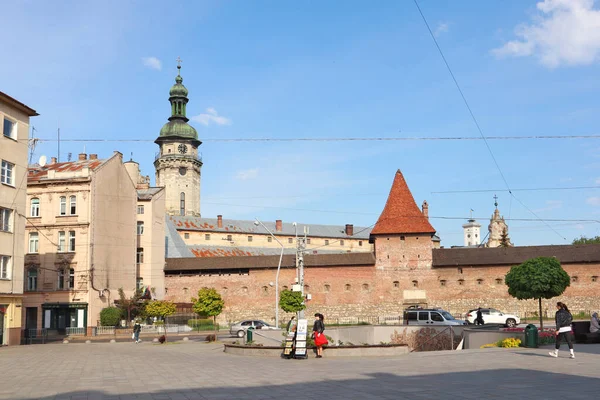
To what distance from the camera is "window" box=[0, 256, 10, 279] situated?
31.5 metres

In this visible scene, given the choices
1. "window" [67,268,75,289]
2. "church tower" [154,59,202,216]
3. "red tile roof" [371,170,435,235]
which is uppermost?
"church tower" [154,59,202,216]

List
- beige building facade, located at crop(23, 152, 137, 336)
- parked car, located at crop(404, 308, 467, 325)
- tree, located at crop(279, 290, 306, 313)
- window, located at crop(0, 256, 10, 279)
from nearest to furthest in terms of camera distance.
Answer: parked car, located at crop(404, 308, 467, 325), window, located at crop(0, 256, 10, 279), tree, located at crop(279, 290, 306, 313), beige building facade, located at crop(23, 152, 137, 336)

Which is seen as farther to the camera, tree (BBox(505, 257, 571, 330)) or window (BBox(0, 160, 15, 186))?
tree (BBox(505, 257, 571, 330))

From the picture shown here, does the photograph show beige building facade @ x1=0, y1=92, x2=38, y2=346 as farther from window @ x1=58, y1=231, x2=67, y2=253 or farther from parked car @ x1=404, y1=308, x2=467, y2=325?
parked car @ x1=404, y1=308, x2=467, y2=325

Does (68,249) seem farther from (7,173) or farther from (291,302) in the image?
(291,302)

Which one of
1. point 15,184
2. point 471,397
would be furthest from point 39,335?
point 471,397

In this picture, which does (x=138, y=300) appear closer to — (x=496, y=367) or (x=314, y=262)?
(x=314, y=262)

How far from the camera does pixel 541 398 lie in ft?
33.9

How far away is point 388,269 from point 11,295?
29874 mm

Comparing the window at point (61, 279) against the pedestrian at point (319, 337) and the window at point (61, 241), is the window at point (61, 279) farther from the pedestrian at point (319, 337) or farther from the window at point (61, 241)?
the pedestrian at point (319, 337)

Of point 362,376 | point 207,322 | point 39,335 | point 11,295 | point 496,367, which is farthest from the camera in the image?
point 207,322

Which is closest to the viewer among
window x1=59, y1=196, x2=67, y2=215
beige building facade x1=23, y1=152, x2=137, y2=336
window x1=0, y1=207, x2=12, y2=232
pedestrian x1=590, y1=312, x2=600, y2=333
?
pedestrian x1=590, y1=312, x2=600, y2=333

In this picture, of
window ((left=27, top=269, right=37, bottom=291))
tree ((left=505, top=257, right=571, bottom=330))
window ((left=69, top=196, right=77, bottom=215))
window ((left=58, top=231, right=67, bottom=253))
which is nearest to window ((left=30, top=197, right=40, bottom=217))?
window ((left=58, top=231, right=67, bottom=253))

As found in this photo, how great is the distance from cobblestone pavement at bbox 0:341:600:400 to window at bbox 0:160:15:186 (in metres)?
14.7
